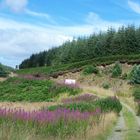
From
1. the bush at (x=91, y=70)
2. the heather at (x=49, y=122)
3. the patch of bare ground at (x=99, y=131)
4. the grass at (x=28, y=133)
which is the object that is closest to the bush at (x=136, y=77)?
the bush at (x=91, y=70)

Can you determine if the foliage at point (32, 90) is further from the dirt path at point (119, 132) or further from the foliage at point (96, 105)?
the dirt path at point (119, 132)

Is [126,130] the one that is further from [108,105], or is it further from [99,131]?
[108,105]

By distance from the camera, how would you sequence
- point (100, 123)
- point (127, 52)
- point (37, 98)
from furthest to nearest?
point (127, 52)
point (37, 98)
point (100, 123)

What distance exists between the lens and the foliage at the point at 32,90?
155 ft

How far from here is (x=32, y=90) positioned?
51.6 m

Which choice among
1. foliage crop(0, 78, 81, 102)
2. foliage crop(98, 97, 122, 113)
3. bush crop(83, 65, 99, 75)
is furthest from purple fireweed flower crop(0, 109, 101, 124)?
bush crop(83, 65, 99, 75)

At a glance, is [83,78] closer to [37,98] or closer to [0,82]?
[0,82]

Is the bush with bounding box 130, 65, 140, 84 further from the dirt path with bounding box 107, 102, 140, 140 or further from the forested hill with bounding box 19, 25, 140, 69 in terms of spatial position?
the forested hill with bounding box 19, 25, 140, 69

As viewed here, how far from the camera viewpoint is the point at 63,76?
3748 inches

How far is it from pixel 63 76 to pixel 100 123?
242 feet

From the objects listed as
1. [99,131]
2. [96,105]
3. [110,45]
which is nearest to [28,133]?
[99,131]

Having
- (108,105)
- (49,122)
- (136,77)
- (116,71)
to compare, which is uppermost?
(116,71)

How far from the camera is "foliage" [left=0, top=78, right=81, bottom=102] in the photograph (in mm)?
47219

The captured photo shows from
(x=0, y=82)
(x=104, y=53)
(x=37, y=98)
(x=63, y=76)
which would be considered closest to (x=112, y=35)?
(x=104, y=53)
